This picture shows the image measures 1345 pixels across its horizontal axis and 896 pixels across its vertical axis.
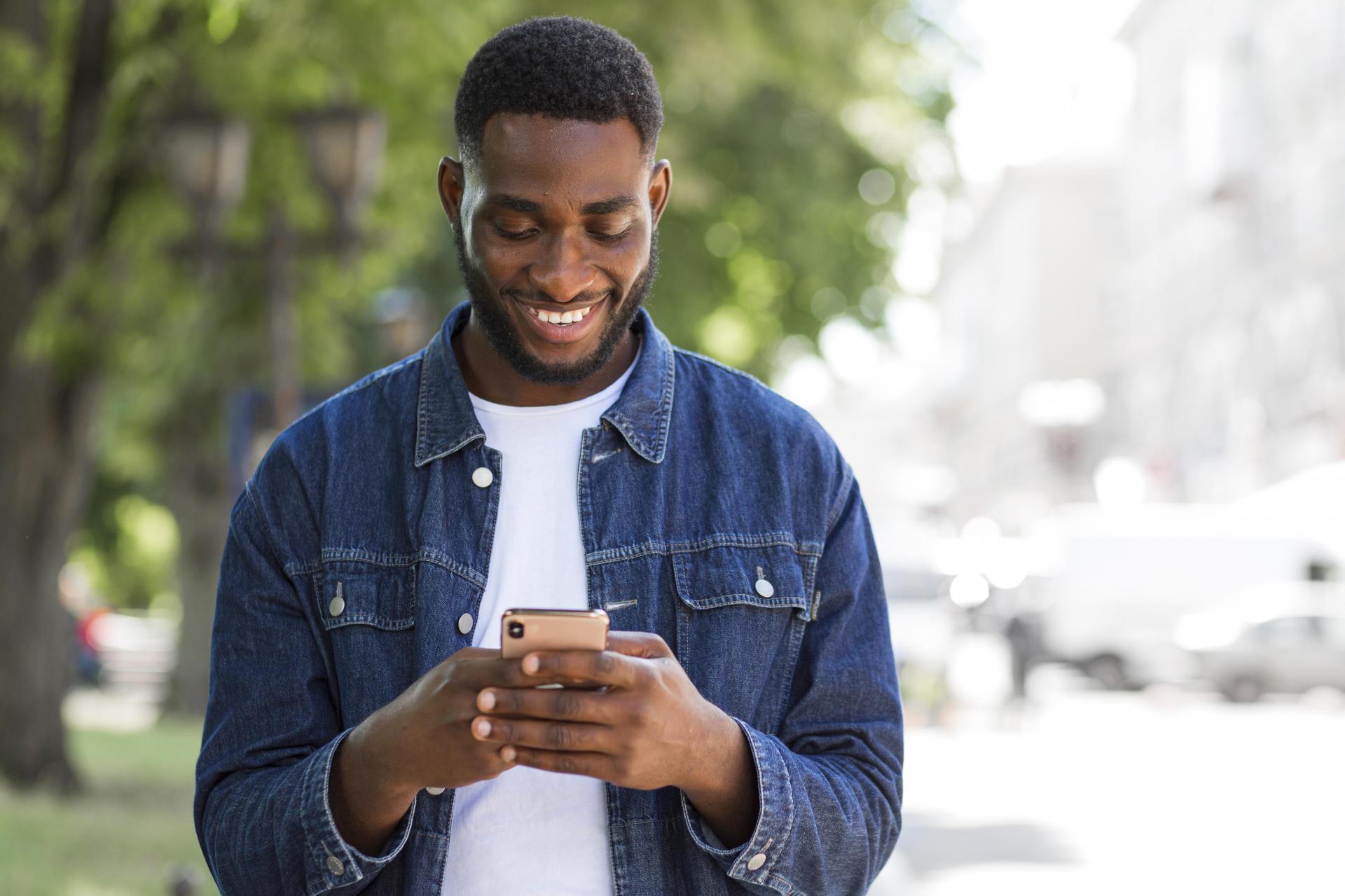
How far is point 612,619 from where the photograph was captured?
2.51m


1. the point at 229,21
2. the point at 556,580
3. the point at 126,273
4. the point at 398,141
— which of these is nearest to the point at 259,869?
the point at 556,580

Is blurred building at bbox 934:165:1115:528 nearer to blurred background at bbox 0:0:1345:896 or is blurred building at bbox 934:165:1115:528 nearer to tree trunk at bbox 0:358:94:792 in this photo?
blurred background at bbox 0:0:1345:896

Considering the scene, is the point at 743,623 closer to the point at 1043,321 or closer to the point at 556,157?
the point at 556,157

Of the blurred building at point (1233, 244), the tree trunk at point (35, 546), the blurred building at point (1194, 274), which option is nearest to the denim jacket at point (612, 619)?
the tree trunk at point (35, 546)

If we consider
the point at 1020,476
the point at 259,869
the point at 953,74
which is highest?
the point at 1020,476

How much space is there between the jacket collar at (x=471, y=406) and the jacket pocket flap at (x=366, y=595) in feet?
0.56

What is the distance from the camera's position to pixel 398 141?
13.0 metres

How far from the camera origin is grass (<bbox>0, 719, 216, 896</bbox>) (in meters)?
8.30

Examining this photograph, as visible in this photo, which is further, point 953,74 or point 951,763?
point 953,74

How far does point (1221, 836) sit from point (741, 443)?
10.7m

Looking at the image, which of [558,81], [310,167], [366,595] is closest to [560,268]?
[558,81]

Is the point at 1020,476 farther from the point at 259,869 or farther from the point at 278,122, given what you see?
the point at 259,869

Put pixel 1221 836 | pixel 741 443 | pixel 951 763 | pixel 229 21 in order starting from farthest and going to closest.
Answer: pixel 951 763
pixel 1221 836
pixel 229 21
pixel 741 443

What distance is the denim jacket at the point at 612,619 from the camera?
2439mm
